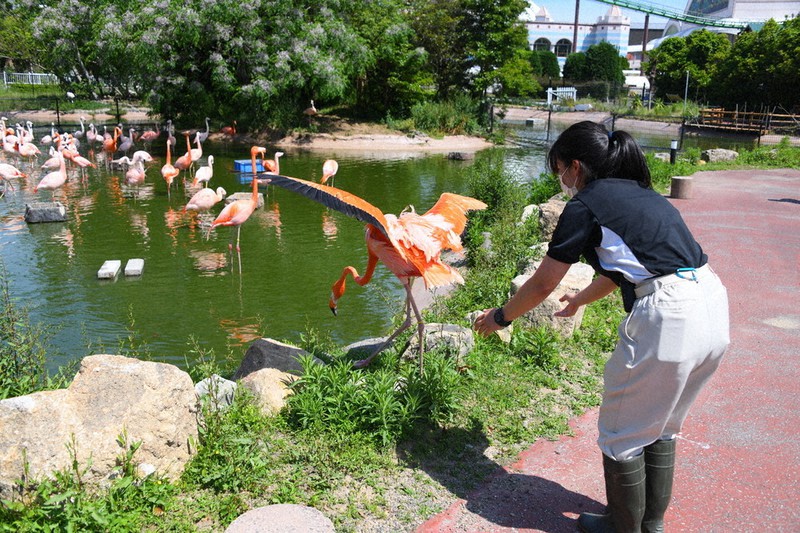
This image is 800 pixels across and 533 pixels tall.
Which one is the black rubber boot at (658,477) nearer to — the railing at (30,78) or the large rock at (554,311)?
the large rock at (554,311)

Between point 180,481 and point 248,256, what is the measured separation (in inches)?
254

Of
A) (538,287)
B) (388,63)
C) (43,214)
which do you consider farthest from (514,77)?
(538,287)

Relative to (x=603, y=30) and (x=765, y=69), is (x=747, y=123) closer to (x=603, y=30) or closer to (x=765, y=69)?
(x=765, y=69)

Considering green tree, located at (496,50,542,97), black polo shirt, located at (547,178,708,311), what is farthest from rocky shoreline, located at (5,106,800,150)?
black polo shirt, located at (547,178,708,311)

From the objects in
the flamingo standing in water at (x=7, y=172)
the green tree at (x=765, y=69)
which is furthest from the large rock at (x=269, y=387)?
the green tree at (x=765, y=69)

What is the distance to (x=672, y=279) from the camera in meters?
2.45

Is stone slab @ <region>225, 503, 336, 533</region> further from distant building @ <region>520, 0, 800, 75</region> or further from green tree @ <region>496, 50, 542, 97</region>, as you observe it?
distant building @ <region>520, 0, 800, 75</region>

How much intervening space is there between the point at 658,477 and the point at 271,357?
8.88 ft

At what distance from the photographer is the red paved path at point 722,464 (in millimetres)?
3020

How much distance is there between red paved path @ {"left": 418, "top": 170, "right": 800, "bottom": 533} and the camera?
3.02m

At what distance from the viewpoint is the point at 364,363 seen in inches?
167

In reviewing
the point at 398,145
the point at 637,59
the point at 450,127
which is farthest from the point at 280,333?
the point at 637,59

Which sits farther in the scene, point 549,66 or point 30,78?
point 549,66

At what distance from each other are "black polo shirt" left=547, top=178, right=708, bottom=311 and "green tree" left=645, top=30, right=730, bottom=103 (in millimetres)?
43548
